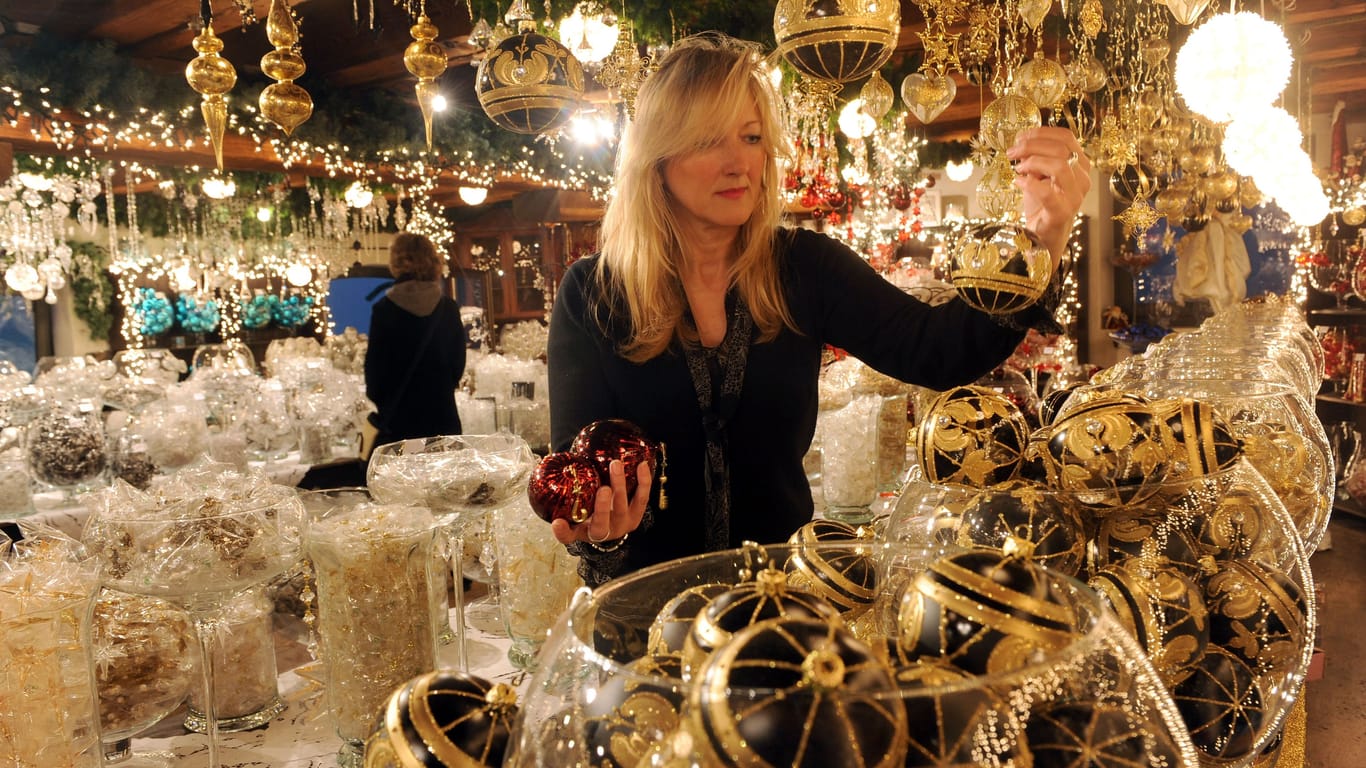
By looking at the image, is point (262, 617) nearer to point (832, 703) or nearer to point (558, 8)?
point (832, 703)

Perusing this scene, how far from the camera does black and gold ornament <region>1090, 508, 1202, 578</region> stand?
0.70m

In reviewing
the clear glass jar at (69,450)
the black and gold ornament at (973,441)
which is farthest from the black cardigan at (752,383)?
the clear glass jar at (69,450)

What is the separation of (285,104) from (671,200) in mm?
624

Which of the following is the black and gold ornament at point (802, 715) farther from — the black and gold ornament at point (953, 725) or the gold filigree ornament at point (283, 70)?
the gold filigree ornament at point (283, 70)

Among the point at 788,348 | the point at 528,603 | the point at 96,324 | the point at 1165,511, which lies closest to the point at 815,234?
the point at 788,348

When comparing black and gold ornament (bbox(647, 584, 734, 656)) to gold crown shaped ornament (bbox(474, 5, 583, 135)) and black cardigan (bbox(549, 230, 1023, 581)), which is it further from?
gold crown shaped ornament (bbox(474, 5, 583, 135))

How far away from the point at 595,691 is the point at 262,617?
0.88m

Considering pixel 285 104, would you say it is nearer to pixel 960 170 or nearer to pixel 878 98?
pixel 878 98


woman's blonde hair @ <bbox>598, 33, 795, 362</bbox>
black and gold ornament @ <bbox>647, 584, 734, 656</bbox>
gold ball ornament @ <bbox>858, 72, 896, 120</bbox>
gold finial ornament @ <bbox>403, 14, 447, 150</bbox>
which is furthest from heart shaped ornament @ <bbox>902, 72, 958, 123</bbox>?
black and gold ornament @ <bbox>647, 584, 734, 656</bbox>

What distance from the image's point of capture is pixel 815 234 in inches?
60.4

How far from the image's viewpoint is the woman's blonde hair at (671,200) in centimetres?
136

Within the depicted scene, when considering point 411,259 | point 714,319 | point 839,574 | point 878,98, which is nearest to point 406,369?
point 411,259

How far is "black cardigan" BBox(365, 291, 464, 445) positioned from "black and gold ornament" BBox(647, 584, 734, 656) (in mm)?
3600

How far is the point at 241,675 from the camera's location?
1064 mm
